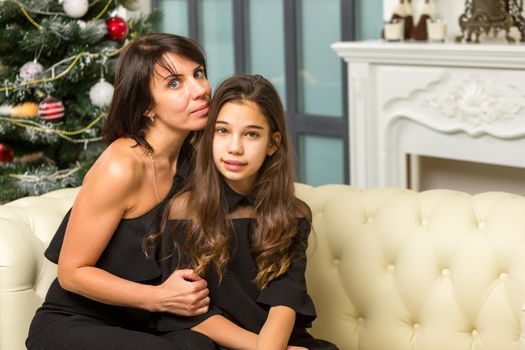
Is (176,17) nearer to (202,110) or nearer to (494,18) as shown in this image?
(494,18)

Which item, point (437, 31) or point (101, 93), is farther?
point (437, 31)

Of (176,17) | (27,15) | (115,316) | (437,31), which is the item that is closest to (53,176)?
(27,15)

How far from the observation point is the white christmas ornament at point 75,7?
3.51 meters

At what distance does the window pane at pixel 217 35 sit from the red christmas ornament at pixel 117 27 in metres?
1.68

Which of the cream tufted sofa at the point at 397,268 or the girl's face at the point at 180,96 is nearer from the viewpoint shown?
the girl's face at the point at 180,96

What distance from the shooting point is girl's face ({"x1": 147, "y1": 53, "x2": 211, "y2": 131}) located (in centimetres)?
205

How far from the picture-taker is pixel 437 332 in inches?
87.8

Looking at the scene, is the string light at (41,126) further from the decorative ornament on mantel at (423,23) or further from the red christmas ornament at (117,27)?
the decorative ornament on mantel at (423,23)

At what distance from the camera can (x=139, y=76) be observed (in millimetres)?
2062

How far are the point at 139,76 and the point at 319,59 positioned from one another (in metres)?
2.74

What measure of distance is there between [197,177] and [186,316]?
0.33m

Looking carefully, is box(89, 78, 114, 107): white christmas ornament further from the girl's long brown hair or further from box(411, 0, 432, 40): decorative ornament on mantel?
the girl's long brown hair

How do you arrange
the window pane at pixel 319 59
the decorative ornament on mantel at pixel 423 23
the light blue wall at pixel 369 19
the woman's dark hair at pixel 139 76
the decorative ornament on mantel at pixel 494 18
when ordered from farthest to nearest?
the window pane at pixel 319 59 → the light blue wall at pixel 369 19 → the decorative ornament on mantel at pixel 423 23 → the decorative ornament on mantel at pixel 494 18 → the woman's dark hair at pixel 139 76

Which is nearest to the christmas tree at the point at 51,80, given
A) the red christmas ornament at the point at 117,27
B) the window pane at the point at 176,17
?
the red christmas ornament at the point at 117,27
